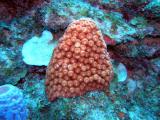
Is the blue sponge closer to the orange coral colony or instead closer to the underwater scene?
the underwater scene

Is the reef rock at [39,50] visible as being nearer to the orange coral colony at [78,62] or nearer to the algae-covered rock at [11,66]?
the algae-covered rock at [11,66]

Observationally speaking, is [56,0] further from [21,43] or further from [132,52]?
[132,52]

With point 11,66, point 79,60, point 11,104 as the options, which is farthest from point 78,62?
point 11,66

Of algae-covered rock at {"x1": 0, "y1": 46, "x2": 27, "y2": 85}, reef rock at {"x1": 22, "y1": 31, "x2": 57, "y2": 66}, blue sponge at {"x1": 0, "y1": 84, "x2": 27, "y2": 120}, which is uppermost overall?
reef rock at {"x1": 22, "y1": 31, "x2": 57, "y2": 66}

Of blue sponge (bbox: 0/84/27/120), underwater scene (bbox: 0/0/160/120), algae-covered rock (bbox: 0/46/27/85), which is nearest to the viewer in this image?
blue sponge (bbox: 0/84/27/120)

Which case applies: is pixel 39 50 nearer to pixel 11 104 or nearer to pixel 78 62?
pixel 78 62

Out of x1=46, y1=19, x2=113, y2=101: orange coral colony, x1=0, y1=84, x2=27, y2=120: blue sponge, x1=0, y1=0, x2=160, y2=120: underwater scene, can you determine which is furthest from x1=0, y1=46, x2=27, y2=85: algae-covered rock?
x1=0, y1=84, x2=27, y2=120: blue sponge
